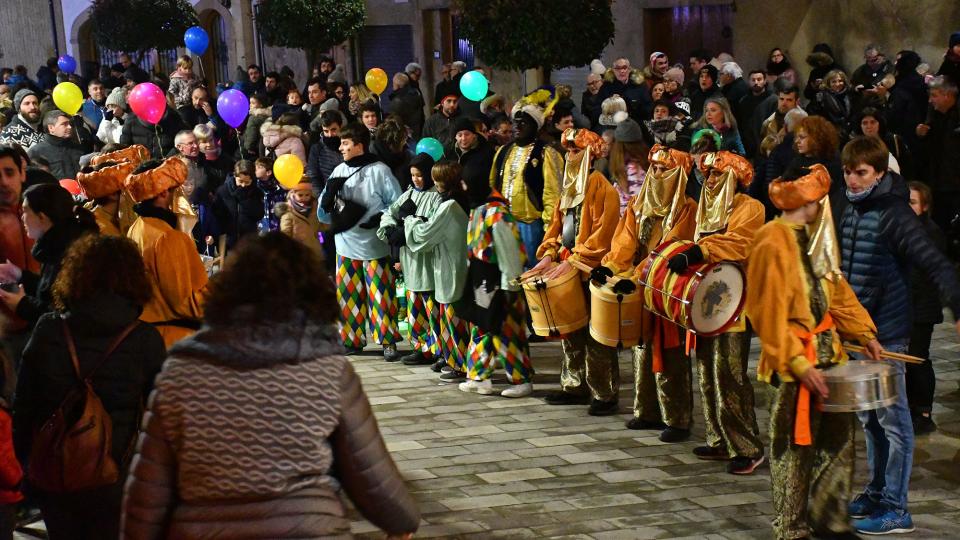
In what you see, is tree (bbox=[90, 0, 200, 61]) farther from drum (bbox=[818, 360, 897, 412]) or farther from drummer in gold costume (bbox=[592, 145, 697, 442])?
drum (bbox=[818, 360, 897, 412])

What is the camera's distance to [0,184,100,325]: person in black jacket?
6.58 meters

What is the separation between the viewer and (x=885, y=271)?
6754 mm

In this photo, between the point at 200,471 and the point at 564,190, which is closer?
the point at 200,471

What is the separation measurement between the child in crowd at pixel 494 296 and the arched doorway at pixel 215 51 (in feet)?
68.9

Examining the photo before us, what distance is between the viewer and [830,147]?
8.63 m

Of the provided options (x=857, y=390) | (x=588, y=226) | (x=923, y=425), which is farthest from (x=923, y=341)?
(x=857, y=390)

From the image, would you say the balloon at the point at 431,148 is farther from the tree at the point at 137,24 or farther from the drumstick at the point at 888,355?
the tree at the point at 137,24

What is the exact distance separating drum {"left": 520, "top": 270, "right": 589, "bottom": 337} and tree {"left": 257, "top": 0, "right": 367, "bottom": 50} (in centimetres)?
1385

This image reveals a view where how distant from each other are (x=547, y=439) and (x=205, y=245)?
474cm

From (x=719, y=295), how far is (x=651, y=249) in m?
1.13

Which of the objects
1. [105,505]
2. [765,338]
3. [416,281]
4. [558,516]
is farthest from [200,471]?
[416,281]

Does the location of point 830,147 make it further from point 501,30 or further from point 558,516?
point 501,30

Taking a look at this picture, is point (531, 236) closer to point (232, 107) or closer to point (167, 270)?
point (167, 270)


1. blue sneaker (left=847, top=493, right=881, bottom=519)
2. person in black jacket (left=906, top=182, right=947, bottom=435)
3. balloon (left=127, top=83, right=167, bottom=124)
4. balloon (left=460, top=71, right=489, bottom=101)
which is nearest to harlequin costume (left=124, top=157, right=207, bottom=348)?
blue sneaker (left=847, top=493, right=881, bottom=519)
